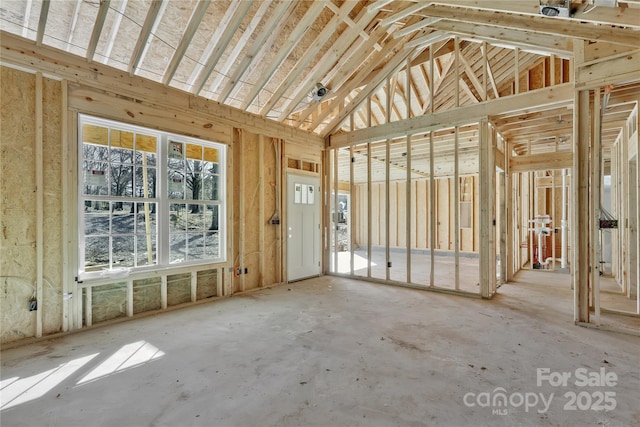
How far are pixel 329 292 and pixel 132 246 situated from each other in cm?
316

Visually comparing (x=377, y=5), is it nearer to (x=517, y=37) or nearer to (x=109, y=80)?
(x=517, y=37)

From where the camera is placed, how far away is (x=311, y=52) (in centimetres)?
454

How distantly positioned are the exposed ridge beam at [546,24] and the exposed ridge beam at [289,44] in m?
1.94

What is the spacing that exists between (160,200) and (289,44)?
2938mm

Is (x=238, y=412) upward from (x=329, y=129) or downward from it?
downward

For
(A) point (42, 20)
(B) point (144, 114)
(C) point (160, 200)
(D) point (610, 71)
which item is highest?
(A) point (42, 20)

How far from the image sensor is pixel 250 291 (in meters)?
5.23

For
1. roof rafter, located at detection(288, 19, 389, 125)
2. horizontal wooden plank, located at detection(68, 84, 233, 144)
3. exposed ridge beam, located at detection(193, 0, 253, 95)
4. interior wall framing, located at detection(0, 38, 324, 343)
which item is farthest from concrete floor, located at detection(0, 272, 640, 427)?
roof rafter, located at detection(288, 19, 389, 125)

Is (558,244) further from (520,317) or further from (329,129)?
(329,129)

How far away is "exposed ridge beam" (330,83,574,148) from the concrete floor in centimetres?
309

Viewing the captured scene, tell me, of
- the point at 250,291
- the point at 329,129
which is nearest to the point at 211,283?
the point at 250,291

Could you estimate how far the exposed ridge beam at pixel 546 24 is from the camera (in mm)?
3180

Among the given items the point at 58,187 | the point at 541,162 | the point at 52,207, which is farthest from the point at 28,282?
the point at 541,162

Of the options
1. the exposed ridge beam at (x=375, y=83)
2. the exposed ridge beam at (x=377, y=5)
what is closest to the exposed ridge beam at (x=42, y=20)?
the exposed ridge beam at (x=377, y=5)
